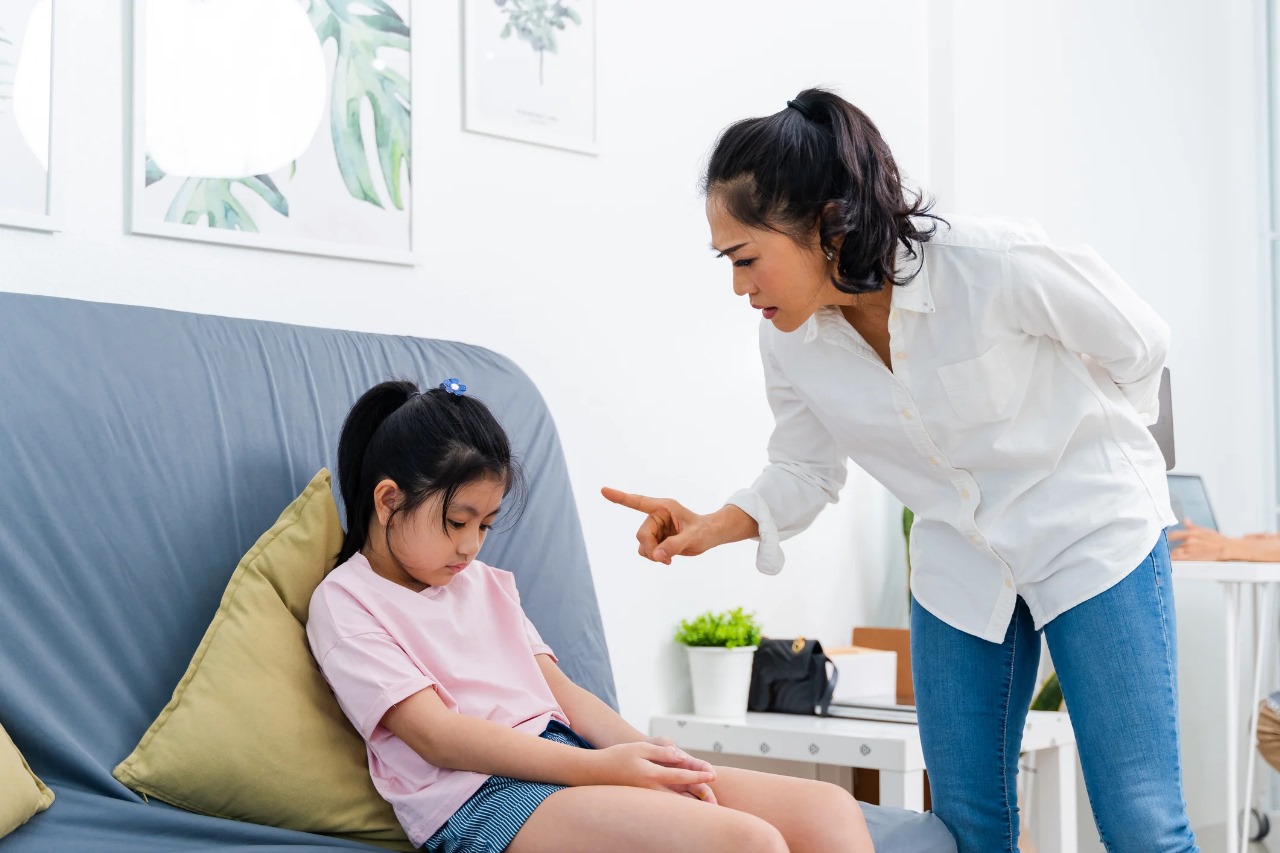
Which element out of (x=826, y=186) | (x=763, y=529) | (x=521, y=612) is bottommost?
(x=521, y=612)

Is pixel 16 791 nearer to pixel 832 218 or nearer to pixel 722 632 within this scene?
pixel 832 218

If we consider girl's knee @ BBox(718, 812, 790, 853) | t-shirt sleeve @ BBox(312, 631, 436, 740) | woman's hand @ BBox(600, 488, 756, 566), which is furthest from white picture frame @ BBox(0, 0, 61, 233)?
girl's knee @ BBox(718, 812, 790, 853)

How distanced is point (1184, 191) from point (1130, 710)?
269 cm

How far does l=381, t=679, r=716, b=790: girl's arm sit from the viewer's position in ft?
4.37

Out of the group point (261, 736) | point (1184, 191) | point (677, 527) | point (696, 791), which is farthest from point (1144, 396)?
point (1184, 191)

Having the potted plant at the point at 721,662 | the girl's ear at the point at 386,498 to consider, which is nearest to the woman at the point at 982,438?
the girl's ear at the point at 386,498

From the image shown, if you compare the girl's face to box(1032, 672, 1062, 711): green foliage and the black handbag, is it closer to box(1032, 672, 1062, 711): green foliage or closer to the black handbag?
the black handbag

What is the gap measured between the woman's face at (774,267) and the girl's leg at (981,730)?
0.46 metres

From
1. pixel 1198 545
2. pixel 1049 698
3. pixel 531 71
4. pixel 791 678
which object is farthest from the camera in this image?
pixel 1049 698

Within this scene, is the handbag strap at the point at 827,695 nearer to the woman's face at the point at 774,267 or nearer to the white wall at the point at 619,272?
the white wall at the point at 619,272

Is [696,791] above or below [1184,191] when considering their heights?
below

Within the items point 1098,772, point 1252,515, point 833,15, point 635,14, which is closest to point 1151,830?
point 1098,772

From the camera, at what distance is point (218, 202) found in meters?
1.87

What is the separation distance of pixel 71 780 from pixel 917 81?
2474 mm
